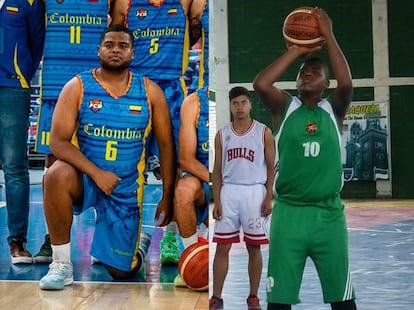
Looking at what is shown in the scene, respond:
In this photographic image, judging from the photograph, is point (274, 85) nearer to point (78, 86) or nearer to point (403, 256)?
point (403, 256)

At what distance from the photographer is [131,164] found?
13.8 feet

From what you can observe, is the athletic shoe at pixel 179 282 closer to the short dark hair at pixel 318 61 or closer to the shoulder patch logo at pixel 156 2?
the shoulder patch logo at pixel 156 2

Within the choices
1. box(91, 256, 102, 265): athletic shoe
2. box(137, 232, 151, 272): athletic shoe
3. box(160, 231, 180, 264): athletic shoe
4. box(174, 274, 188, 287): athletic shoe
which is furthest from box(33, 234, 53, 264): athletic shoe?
box(174, 274, 188, 287): athletic shoe

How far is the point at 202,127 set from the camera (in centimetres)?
419

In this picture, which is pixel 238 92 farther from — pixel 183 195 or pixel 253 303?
pixel 183 195

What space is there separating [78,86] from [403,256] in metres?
2.14

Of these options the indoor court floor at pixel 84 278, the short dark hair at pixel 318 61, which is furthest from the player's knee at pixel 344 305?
the indoor court floor at pixel 84 278

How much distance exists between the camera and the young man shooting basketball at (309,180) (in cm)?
281

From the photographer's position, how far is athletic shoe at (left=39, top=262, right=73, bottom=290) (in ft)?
13.6

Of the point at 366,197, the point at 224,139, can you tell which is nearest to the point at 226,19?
the point at 224,139

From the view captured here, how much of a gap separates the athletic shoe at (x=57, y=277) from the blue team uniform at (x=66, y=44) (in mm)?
655

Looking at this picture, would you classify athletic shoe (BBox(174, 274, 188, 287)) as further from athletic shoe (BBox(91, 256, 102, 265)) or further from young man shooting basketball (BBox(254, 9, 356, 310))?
young man shooting basketball (BBox(254, 9, 356, 310))

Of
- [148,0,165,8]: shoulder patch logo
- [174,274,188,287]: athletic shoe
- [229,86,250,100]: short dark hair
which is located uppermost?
[148,0,165,8]: shoulder patch logo

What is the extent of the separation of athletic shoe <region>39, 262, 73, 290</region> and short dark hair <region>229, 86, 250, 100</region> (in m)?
1.82
